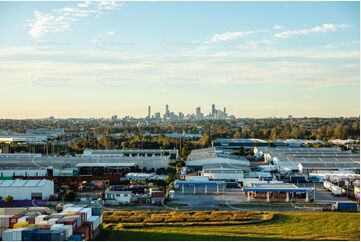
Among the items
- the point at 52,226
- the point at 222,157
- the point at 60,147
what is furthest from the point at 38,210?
the point at 60,147

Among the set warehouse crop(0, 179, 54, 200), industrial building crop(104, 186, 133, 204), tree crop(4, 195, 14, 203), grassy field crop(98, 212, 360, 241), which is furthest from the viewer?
warehouse crop(0, 179, 54, 200)

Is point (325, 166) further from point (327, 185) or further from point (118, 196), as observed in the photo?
point (118, 196)

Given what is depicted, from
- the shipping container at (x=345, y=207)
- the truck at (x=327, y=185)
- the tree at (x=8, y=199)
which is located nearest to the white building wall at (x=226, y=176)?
the truck at (x=327, y=185)

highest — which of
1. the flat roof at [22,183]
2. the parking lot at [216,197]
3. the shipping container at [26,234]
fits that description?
the flat roof at [22,183]

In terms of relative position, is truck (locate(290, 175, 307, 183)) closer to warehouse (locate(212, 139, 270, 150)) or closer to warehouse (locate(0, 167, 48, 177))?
warehouse (locate(0, 167, 48, 177))

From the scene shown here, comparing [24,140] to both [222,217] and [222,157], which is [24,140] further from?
[222,217]

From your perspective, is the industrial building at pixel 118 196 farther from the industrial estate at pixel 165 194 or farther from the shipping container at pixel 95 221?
the shipping container at pixel 95 221

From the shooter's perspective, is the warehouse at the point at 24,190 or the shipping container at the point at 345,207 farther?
the warehouse at the point at 24,190

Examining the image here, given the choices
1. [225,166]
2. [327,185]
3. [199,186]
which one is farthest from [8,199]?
A: [327,185]

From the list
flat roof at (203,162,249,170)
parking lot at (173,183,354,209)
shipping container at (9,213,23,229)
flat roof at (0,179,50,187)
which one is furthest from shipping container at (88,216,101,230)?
flat roof at (203,162,249,170)
